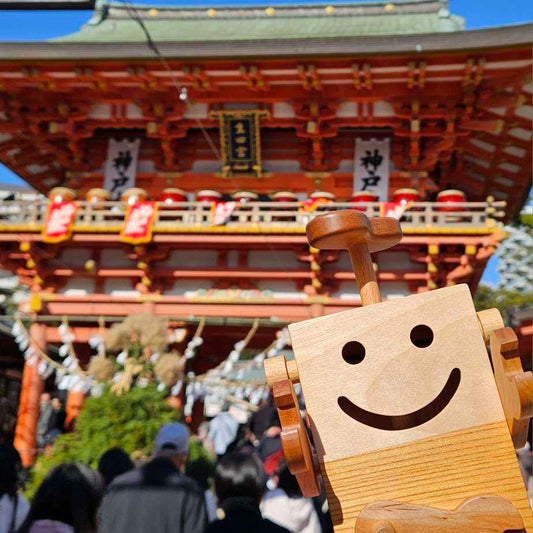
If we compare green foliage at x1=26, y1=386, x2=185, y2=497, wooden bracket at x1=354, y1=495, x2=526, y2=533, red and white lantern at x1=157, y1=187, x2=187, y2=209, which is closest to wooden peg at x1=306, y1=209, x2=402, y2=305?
wooden bracket at x1=354, y1=495, x2=526, y2=533

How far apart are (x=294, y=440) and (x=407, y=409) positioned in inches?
10.5

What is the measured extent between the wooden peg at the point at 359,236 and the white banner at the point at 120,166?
31.7 feet

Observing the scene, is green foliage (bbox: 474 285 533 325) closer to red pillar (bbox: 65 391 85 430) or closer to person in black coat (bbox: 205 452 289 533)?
red pillar (bbox: 65 391 85 430)

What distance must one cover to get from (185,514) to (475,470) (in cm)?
182

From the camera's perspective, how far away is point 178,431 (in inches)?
125

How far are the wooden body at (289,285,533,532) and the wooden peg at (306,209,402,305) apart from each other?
120mm

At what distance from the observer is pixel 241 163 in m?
10.5

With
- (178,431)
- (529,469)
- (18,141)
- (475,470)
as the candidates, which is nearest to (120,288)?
(18,141)

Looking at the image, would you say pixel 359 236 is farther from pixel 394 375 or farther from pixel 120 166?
pixel 120 166

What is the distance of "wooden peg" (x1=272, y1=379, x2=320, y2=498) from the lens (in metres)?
1.22

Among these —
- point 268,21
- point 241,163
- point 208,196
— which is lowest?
point 208,196

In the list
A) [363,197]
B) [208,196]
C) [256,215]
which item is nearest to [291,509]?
[256,215]

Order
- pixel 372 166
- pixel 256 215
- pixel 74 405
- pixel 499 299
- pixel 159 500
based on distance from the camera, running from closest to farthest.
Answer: pixel 159 500 < pixel 256 215 < pixel 74 405 < pixel 372 166 < pixel 499 299

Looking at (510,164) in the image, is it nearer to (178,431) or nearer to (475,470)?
(178,431)
